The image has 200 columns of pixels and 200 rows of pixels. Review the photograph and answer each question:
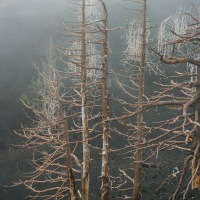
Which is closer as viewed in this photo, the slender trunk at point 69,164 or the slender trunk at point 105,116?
the slender trunk at point 69,164

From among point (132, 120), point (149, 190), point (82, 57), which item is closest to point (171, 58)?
point (82, 57)

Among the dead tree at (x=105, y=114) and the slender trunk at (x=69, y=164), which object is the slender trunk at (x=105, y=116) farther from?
the slender trunk at (x=69, y=164)

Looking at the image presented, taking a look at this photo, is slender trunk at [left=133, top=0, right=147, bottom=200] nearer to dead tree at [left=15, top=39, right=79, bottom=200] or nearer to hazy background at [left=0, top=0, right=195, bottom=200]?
dead tree at [left=15, top=39, right=79, bottom=200]

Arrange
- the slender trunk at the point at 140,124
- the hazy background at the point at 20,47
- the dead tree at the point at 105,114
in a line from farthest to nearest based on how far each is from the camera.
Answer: the hazy background at the point at 20,47 < the slender trunk at the point at 140,124 < the dead tree at the point at 105,114

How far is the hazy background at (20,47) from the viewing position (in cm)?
2106

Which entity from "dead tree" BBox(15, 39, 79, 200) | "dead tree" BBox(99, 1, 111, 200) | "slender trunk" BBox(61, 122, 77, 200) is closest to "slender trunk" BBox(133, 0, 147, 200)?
"dead tree" BBox(99, 1, 111, 200)

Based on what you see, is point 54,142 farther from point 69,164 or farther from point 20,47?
point 20,47

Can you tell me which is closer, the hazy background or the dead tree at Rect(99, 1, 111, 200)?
the dead tree at Rect(99, 1, 111, 200)

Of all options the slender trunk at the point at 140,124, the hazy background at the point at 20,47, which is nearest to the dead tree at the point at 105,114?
the slender trunk at the point at 140,124

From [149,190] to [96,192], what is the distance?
2.81 meters

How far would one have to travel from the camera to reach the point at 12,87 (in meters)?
30.7

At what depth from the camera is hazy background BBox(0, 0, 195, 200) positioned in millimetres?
21062

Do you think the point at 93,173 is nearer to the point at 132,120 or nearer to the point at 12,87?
the point at 132,120

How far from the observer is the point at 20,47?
38.0 meters
